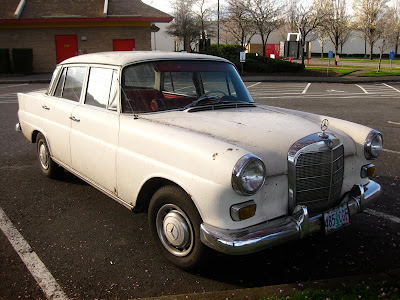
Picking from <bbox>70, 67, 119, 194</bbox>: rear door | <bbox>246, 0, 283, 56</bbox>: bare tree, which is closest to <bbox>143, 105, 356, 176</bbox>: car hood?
<bbox>70, 67, 119, 194</bbox>: rear door

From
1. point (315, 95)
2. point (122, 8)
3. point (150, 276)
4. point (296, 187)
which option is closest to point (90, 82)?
point (150, 276)

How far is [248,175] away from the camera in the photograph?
110 inches

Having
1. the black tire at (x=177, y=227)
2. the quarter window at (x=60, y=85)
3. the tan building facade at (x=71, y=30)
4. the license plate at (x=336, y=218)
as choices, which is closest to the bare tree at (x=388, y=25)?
the tan building facade at (x=71, y=30)

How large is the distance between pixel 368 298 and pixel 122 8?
25609 millimetres

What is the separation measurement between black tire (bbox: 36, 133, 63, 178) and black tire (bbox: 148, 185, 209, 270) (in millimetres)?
2450

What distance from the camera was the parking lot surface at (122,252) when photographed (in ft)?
10.2

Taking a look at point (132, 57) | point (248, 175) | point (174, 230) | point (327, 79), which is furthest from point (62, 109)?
point (327, 79)

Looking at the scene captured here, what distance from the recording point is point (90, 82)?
4.43 m

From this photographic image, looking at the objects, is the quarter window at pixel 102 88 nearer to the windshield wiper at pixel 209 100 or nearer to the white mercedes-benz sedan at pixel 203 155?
the white mercedes-benz sedan at pixel 203 155

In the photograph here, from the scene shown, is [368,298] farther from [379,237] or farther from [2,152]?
[2,152]

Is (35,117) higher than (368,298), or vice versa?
(35,117)

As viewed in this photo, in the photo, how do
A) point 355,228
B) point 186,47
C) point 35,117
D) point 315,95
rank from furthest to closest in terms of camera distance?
point 186,47 < point 315,95 < point 35,117 < point 355,228

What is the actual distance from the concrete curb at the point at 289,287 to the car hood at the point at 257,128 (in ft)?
2.68

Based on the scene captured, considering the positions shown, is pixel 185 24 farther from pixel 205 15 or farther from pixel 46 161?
pixel 46 161
